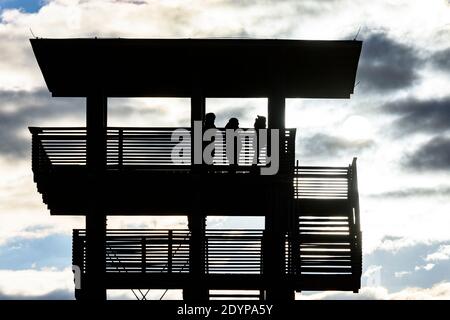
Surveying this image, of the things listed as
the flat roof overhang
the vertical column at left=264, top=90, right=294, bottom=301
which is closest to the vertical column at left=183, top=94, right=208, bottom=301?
the vertical column at left=264, top=90, right=294, bottom=301

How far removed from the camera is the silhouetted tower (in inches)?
1275

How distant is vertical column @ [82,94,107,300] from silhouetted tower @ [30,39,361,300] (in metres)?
0.03

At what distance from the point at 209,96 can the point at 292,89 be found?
277 cm

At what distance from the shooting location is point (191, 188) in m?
32.7

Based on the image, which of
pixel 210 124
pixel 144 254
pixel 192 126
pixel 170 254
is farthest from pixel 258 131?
pixel 144 254

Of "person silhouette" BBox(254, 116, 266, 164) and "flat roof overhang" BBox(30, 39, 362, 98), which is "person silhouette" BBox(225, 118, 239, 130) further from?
"flat roof overhang" BBox(30, 39, 362, 98)

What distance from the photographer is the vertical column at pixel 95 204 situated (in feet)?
106

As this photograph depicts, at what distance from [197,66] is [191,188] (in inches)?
158

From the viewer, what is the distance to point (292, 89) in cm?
3550

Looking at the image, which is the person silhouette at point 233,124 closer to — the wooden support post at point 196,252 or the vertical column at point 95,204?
the wooden support post at point 196,252

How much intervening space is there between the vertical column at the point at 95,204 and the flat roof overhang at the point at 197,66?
1.09 meters
